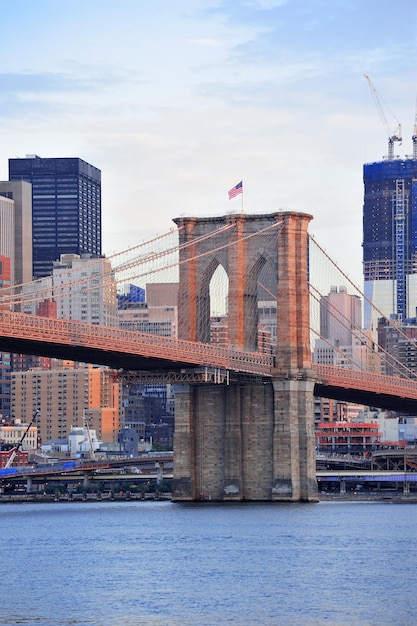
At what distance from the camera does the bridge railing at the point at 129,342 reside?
81.9 meters

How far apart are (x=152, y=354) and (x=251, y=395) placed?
42.6ft

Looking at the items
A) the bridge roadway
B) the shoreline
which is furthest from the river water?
the shoreline

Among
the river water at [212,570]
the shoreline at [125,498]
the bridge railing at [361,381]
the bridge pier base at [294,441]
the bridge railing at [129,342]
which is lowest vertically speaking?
the river water at [212,570]

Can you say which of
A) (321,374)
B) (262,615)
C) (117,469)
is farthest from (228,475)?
(117,469)

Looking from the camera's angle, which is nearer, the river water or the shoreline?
the river water

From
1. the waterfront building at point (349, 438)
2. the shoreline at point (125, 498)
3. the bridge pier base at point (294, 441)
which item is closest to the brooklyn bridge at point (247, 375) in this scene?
the bridge pier base at point (294, 441)

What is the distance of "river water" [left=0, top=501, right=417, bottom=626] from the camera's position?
50531mm

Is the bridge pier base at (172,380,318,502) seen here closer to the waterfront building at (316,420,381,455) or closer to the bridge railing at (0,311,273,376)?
the bridge railing at (0,311,273,376)

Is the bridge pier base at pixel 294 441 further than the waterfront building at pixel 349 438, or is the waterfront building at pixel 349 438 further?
the waterfront building at pixel 349 438

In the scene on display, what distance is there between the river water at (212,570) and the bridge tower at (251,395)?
8114mm

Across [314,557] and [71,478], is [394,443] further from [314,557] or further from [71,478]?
[314,557]

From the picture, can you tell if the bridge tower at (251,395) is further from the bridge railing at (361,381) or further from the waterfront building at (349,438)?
the waterfront building at (349,438)

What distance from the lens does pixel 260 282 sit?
10588 centimetres

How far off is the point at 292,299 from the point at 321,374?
5.49 meters
